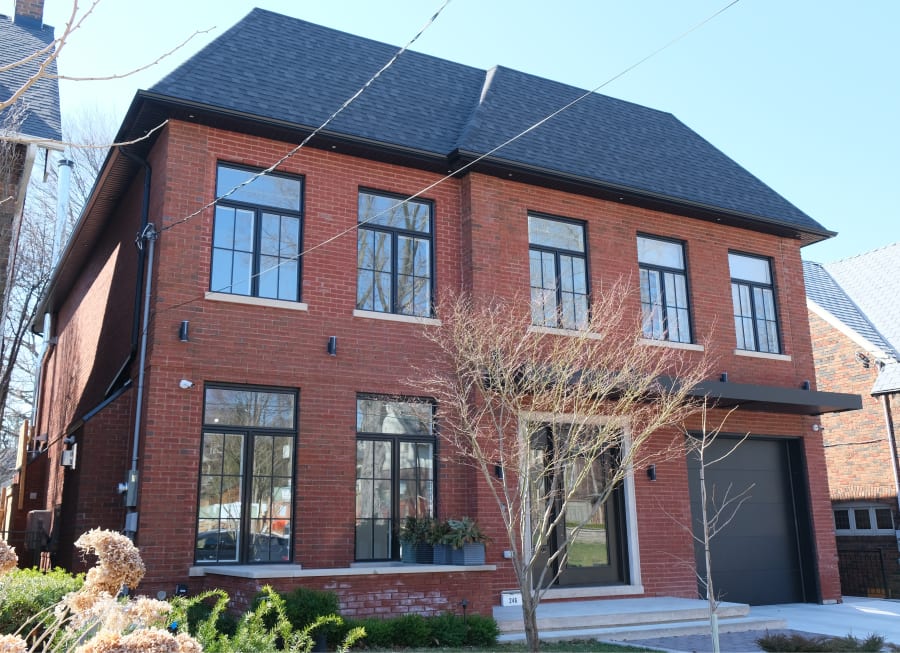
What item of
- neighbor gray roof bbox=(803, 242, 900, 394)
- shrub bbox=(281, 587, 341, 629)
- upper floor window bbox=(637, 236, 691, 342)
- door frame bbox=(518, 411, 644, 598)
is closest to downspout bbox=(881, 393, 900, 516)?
neighbor gray roof bbox=(803, 242, 900, 394)

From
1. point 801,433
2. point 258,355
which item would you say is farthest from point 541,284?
point 801,433

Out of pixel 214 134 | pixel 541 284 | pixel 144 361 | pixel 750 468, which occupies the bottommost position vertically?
pixel 750 468

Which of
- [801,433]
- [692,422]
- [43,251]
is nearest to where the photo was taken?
[692,422]

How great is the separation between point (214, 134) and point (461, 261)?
400 centimetres

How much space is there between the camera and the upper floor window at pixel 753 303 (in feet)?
50.5

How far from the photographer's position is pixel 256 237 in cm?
1166

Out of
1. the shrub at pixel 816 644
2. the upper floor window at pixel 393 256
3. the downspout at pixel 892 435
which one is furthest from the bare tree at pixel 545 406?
the downspout at pixel 892 435

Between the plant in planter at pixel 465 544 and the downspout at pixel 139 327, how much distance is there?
3.82 metres

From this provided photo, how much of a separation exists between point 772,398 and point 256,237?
857 centimetres

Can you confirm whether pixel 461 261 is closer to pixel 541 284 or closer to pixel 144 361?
pixel 541 284

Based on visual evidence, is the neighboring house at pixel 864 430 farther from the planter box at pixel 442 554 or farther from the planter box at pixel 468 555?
the planter box at pixel 442 554

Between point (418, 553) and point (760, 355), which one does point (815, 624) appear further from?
point (418, 553)

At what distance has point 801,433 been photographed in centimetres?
1534

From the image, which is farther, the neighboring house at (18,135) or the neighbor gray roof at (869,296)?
the neighbor gray roof at (869,296)
